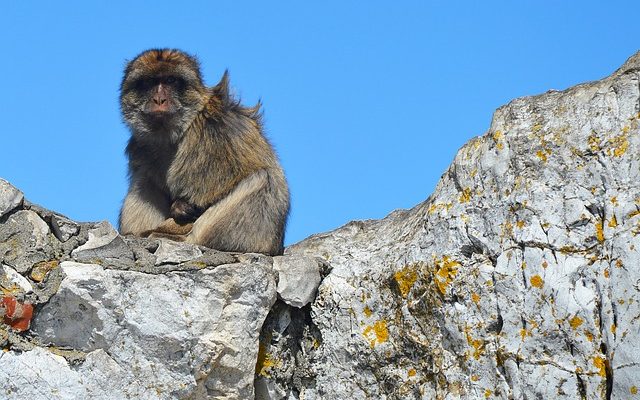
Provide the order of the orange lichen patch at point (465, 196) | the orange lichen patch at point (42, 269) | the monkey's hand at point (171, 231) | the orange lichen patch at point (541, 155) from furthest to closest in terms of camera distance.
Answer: the monkey's hand at point (171, 231)
the orange lichen patch at point (465, 196)
the orange lichen patch at point (42, 269)
the orange lichen patch at point (541, 155)

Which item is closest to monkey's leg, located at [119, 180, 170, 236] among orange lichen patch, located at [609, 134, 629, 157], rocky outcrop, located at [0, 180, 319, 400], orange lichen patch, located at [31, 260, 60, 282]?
rocky outcrop, located at [0, 180, 319, 400]

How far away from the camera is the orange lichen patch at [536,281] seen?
431cm

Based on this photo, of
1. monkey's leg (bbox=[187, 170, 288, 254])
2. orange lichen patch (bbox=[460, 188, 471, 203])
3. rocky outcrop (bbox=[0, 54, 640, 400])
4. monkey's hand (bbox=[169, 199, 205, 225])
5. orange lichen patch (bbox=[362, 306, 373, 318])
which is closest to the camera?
rocky outcrop (bbox=[0, 54, 640, 400])

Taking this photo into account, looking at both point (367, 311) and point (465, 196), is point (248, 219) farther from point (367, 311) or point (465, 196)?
point (465, 196)

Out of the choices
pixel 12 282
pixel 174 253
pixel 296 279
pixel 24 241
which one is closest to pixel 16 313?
pixel 12 282

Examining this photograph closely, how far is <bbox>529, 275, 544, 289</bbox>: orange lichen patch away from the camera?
170 inches

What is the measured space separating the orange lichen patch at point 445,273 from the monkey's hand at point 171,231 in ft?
6.91

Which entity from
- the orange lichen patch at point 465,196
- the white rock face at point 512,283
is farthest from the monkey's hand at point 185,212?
the orange lichen patch at point 465,196

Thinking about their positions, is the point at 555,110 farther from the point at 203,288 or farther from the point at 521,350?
the point at 203,288

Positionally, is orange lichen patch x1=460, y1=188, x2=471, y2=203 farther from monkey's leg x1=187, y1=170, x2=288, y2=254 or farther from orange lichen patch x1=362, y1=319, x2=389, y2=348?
monkey's leg x1=187, y1=170, x2=288, y2=254

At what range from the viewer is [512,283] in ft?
14.4

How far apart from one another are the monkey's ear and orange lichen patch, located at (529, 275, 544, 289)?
3.11 m

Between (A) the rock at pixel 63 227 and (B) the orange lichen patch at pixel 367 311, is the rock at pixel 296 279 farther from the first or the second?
(A) the rock at pixel 63 227

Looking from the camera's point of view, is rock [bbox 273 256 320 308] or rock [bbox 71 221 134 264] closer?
rock [bbox 71 221 134 264]
